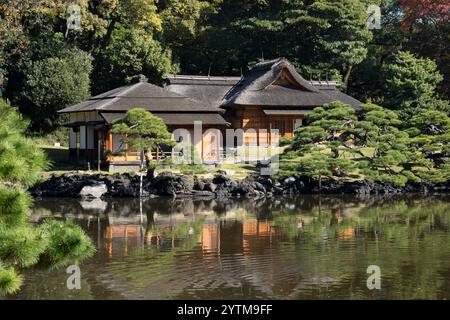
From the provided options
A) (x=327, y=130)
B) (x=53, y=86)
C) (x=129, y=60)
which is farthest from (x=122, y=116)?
(x=129, y=60)

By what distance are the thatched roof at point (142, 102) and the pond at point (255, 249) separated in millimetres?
5150

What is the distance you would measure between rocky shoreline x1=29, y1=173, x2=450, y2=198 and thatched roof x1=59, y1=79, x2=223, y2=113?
366 centimetres

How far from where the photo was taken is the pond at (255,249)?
11219mm

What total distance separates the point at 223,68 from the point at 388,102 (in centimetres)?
910

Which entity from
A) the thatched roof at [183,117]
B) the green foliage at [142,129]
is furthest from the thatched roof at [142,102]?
the green foliage at [142,129]

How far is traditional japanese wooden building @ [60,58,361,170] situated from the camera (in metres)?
27.4

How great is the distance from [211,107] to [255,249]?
14.8m

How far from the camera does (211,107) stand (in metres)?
28.9

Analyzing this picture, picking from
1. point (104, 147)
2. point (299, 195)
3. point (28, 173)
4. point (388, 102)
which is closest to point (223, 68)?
point (388, 102)

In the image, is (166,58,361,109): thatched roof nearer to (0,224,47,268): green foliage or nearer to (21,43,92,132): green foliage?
(21,43,92,132): green foliage

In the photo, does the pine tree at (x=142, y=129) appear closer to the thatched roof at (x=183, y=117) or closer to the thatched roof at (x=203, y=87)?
the thatched roof at (x=183, y=117)

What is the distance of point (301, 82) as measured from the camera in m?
32.7

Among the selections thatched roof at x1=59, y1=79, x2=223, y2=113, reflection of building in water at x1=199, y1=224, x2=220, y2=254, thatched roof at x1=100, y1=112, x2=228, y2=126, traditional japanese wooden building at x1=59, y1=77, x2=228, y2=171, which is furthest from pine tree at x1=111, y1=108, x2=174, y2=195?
reflection of building in water at x1=199, y1=224, x2=220, y2=254
